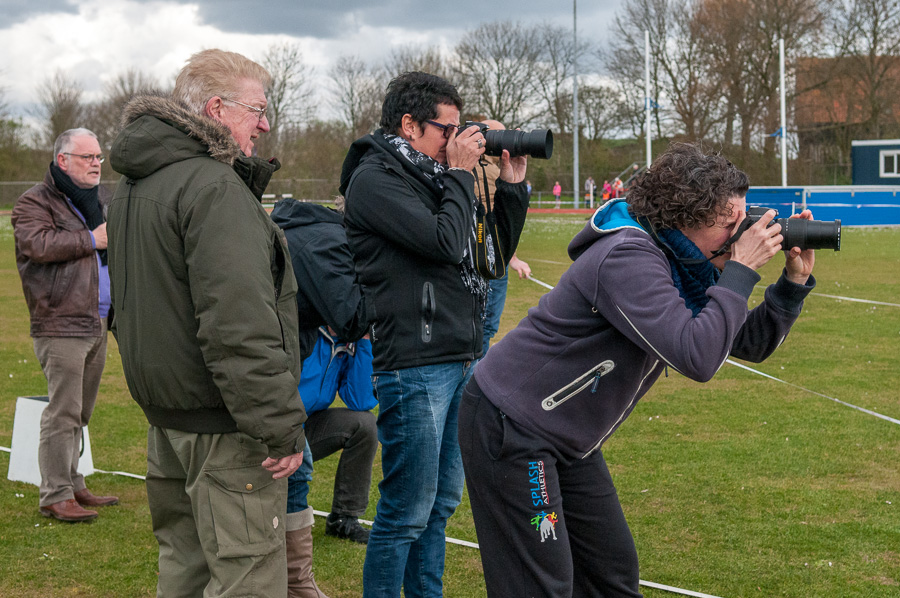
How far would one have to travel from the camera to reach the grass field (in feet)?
13.5

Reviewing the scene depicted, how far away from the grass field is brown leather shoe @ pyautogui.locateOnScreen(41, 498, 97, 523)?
2.5 inches

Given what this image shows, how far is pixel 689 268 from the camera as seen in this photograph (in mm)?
2568

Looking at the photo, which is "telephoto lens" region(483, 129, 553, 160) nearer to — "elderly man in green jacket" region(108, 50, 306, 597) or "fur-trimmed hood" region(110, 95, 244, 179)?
"elderly man in green jacket" region(108, 50, 306, 597)

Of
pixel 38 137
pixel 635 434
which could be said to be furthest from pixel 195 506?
pixel 38 137

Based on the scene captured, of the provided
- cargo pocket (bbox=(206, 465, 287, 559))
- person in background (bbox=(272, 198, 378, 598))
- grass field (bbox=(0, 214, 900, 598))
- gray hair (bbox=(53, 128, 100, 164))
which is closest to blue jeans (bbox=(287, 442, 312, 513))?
person in background (bbox=(272, 198, 378, 598))

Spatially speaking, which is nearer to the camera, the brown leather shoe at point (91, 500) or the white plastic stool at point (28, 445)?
the brown leather shoe at point (91, 500)

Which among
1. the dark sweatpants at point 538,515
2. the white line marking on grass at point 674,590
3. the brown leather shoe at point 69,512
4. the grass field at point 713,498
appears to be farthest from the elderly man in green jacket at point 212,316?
the brown leather shoe at point 69,512

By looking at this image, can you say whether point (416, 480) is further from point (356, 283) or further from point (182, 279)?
point (182, 279)

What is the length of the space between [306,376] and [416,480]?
1.02m

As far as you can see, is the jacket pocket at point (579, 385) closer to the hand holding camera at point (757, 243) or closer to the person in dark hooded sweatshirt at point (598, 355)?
the person in dark hooded sweatshirt at point (598, 355)

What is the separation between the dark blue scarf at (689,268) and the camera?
252 cm

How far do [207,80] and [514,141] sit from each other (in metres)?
1.18

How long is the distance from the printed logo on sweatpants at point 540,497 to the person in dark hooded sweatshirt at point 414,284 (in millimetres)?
669

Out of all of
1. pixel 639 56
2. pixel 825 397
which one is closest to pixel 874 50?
pixel 639 56
